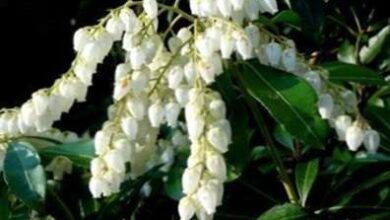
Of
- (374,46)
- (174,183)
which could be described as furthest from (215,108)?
(374,46)

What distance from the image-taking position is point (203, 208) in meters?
1.87

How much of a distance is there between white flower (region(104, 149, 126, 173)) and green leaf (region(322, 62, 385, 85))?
63 centimetres

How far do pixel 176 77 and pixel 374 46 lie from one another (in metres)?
1.10

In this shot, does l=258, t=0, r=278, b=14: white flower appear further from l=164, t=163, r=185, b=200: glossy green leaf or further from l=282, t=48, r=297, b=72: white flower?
l=164, t=163, r=185, b=200: glossy green leaf

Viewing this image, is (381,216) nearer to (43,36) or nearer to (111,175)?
(111,175)

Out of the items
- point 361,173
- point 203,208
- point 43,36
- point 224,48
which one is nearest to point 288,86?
point 224,48

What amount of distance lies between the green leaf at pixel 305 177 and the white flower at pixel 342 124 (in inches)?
6.0

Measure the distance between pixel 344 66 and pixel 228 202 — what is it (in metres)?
0.41

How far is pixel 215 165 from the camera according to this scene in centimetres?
186

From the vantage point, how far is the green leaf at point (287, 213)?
217 cm

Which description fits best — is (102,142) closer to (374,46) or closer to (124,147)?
(124,147)

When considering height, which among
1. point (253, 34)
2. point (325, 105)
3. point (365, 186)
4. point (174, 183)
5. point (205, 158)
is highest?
point (253, 34)

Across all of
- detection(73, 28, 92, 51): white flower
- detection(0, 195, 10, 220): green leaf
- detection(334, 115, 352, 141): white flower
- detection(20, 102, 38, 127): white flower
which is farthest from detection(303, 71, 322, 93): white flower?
detection(0, 195, 10, 220): green leaf

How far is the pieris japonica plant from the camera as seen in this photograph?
1.95 m
